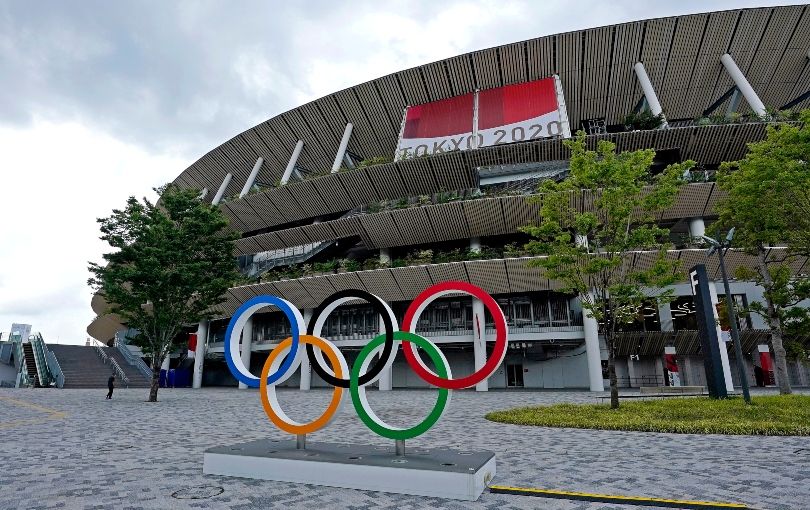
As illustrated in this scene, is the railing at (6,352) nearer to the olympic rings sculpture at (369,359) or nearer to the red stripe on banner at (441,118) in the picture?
the red stripe on banner at (441,118)

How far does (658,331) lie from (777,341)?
41.5 ft

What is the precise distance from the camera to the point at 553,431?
37.0 ft

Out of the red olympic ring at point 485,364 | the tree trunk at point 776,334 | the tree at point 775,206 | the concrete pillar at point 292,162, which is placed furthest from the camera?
the concrete pillar at point 292,162

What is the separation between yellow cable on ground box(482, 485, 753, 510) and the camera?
5.05 meters

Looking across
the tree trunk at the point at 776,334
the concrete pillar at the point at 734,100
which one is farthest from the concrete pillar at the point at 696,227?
the tree trunk at the point at 776,334

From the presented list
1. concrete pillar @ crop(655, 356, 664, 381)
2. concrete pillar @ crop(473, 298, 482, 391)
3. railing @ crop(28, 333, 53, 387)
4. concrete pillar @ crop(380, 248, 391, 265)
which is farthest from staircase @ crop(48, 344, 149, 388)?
concrete pillar @ crop(655, 356, 664, 381)

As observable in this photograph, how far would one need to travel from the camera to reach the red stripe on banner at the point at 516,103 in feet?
99.1

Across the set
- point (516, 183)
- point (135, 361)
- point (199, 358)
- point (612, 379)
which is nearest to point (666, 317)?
point (516, 183)

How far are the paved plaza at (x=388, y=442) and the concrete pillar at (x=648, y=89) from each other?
77.2 feet

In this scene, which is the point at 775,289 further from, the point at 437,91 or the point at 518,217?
the point at 437,91

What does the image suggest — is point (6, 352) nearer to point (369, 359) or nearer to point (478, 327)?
point (478, 327)

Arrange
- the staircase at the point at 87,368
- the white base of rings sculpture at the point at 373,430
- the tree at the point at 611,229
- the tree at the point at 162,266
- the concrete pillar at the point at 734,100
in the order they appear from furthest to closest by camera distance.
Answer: the staircase at the point at 87,368 → the concrete pillar at the point at 734,100 → the tree at the point at 162,266 → the tree at the point at 611,229 → the white base of rings sculpture at the point at 373,430

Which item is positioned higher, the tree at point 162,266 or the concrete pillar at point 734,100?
the concrete pillar at point 734,100

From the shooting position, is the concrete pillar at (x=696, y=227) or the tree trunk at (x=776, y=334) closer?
the tree trunk at (x=776, y=334)
